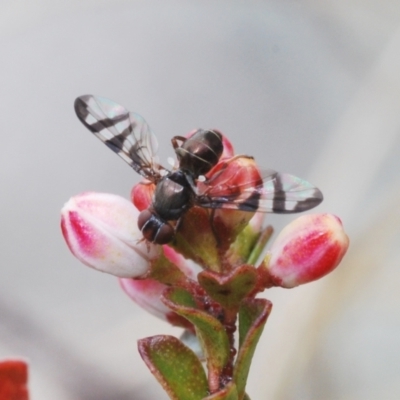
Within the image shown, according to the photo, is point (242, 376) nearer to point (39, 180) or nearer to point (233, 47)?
point (39, 180)

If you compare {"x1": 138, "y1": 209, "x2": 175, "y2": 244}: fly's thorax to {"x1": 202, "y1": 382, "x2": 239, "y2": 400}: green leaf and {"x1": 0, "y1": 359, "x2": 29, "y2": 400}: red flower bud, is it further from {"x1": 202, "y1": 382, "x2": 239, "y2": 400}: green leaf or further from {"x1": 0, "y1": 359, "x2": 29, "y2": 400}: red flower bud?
{"x1": 0, "y1": 359, "x2": 29, "y2": 400}: red flower bud

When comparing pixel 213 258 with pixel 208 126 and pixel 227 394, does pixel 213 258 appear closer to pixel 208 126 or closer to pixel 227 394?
pixel 227 394

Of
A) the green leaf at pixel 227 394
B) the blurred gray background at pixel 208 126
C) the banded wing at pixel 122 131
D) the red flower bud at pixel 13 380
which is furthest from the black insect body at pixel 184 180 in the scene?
the blurred gray background at pixel 208 126

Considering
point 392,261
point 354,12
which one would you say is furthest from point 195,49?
point 392,261

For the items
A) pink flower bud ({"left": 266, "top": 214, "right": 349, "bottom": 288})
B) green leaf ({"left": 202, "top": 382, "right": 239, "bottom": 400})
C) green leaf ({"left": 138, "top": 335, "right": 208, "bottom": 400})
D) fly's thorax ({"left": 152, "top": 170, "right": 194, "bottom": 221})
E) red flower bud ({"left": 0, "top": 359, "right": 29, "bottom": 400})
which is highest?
pink flower bud ({"left": 266, "top": 214, "right": 349, "bottom": 288})

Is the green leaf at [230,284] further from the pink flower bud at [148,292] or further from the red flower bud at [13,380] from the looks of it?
the red flower bud at [13,380]

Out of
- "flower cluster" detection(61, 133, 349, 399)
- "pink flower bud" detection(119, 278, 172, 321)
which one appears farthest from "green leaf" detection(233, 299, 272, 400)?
"pink flower bud" detection(119, 278, 172, 321)
